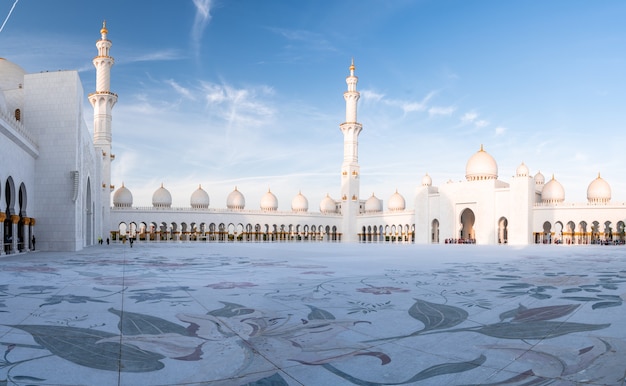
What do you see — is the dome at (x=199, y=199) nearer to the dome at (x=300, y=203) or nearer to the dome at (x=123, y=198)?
the dome at (x=123, y=198)

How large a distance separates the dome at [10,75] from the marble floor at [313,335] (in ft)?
78.5

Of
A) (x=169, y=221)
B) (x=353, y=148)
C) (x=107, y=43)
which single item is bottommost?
(x=169, y=221)

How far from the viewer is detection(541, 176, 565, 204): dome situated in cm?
4344

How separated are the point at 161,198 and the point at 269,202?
448 inches

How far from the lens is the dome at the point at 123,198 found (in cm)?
4600

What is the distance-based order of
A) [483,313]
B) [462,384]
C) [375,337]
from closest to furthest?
[462,384] → [375,337] → [483,313]

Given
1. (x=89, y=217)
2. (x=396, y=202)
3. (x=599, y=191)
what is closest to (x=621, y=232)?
(x=599, y=191)

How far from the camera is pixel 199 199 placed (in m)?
49.8

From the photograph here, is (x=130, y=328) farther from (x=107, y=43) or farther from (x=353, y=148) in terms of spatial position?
(x=353, y=148)

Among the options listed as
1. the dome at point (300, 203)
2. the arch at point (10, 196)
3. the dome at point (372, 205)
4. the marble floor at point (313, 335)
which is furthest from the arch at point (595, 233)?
the arch at point (10, 196)

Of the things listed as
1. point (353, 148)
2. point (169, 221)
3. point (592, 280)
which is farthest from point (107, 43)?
point (592, 280)

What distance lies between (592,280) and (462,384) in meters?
6.39

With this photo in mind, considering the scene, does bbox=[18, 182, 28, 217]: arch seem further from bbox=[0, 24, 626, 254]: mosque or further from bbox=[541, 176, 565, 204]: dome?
bbox=[541, 176, 565, 204]: dome

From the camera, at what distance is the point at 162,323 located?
4.40 meters
